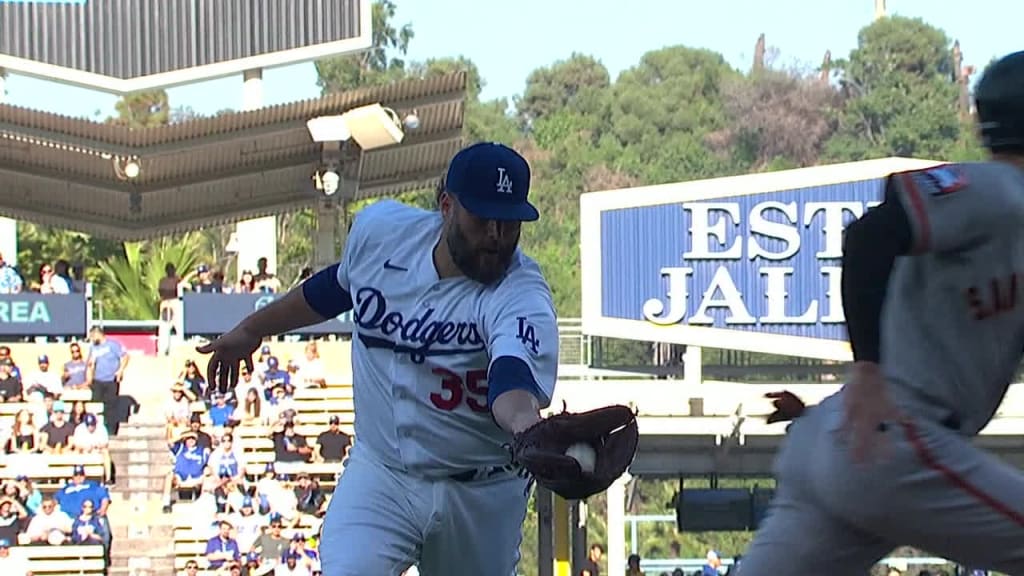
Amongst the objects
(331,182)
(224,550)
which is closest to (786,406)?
(224,550)

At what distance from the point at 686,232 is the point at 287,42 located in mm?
7538

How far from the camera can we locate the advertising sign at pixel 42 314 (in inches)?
974

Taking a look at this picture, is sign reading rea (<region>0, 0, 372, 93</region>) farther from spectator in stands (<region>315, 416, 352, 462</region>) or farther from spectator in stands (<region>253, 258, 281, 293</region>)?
spectator in stands (<region>315, 416, 352, 462</region>)

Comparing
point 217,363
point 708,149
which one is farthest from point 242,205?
point 708,149

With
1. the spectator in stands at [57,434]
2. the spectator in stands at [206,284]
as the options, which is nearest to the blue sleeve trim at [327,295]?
the spectator in stands at [57,434]

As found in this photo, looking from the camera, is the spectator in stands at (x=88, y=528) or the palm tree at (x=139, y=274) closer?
the spectator in stands at (x=88, y=528)

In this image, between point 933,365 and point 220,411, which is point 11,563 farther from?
point 933,365

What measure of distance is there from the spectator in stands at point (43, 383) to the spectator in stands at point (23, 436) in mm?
468

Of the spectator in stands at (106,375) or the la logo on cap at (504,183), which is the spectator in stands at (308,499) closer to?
the spectator in stands at (106,375)

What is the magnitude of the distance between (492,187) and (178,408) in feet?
59.6

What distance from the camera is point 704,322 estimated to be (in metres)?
31.2

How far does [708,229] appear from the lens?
3120 centimetres

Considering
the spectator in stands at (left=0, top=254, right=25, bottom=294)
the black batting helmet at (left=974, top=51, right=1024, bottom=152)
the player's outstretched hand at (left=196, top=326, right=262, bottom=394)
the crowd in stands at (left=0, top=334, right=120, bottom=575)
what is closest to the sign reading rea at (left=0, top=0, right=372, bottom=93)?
the spectator in stands at (left=0, top=254, right=25, bottom=294)

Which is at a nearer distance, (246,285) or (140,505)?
(140,505)
